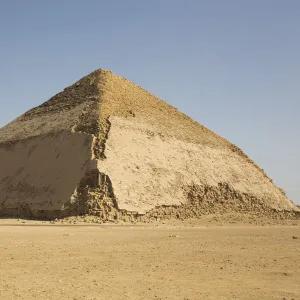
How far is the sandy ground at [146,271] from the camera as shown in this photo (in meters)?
7.61

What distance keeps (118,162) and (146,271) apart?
21242mm

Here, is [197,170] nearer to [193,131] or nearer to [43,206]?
[193,131]

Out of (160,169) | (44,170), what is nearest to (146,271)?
(160,169)

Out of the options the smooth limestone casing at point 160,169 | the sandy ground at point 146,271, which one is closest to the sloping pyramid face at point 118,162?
the smooth limestone casing at point 160,169

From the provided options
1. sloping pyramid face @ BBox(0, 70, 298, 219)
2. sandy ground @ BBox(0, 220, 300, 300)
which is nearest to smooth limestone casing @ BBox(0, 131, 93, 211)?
sloping pyramid face @ BBox(0, 70, 298, 219)

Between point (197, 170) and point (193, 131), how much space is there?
6151 millimetres

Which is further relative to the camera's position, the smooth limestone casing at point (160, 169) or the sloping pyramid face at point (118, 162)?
the smooth limestone casing at point (160, 169)

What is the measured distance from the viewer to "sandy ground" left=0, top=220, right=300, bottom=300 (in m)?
7.61

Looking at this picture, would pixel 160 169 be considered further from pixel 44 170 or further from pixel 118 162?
pixel 44 170

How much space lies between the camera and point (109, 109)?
35.8 meters

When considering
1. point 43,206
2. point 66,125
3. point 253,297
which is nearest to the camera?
point 253,297

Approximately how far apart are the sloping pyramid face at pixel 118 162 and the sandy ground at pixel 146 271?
14242 mm

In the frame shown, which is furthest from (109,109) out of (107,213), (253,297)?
(253,297)

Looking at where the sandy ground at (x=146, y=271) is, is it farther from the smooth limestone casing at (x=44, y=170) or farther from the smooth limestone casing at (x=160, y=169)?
the smooth limestone casing at (x=44, y=170)
